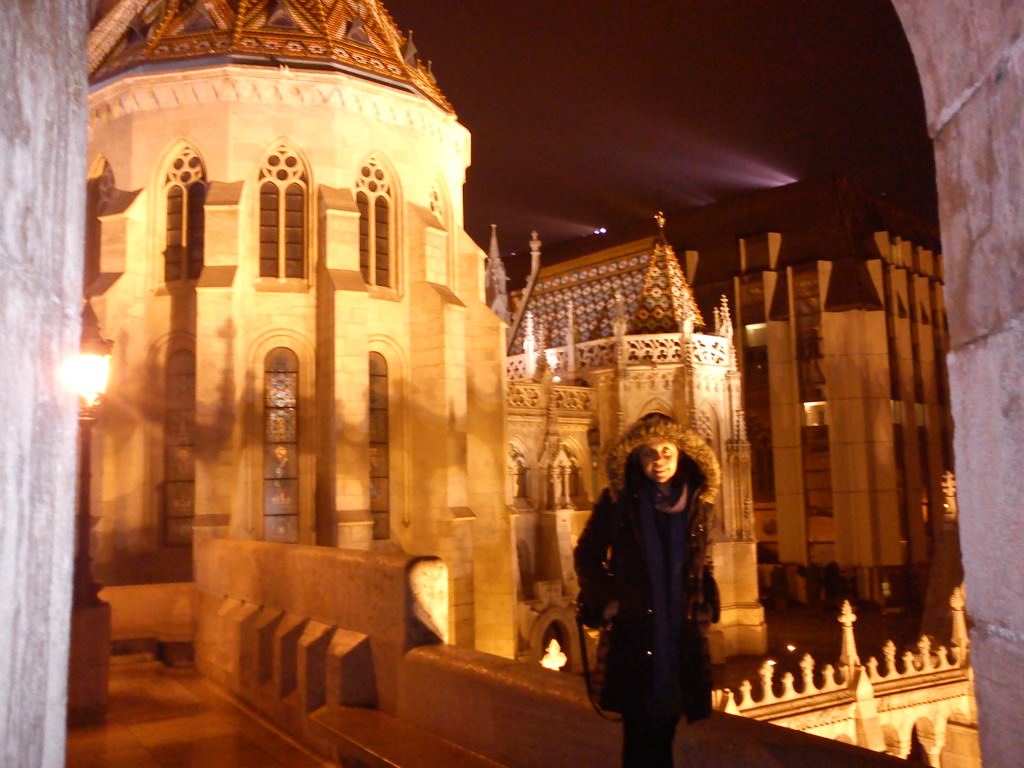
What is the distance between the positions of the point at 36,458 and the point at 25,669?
41 centimetres

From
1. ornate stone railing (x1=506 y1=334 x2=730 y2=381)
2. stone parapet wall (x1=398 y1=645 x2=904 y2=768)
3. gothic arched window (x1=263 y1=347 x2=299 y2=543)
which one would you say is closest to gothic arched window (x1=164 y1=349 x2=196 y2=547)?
gothic arched window (x1=263 y1=347 x2=299 y2=543)

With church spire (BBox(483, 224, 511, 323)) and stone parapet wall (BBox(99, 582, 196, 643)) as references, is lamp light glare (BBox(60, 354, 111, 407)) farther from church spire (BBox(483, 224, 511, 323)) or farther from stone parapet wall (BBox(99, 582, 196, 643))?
church spire (BBox(483, 224, 511, 323))

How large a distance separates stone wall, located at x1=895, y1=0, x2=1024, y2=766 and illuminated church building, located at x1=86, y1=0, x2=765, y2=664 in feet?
48.9

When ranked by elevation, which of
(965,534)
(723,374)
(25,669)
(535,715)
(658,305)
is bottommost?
(535,715)

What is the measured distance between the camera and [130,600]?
10312mm

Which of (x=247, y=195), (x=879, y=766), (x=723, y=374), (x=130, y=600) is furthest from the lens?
(x=723, y=374)

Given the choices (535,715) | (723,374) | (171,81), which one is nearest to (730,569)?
(723,374)

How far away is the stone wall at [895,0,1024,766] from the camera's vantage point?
2094mm

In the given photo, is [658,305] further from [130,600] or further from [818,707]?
[130,600]

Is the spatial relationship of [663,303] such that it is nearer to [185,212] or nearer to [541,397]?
[541,397]

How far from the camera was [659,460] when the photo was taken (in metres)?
3.59

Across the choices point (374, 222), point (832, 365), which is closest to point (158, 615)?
point (374, 222)

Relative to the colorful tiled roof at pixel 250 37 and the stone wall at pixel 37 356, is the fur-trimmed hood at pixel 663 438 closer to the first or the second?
the stone wall at pixel 37 356

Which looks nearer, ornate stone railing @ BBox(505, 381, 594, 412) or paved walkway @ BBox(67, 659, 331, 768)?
paved walkway @ BBox(67, 659, 331, 768)
